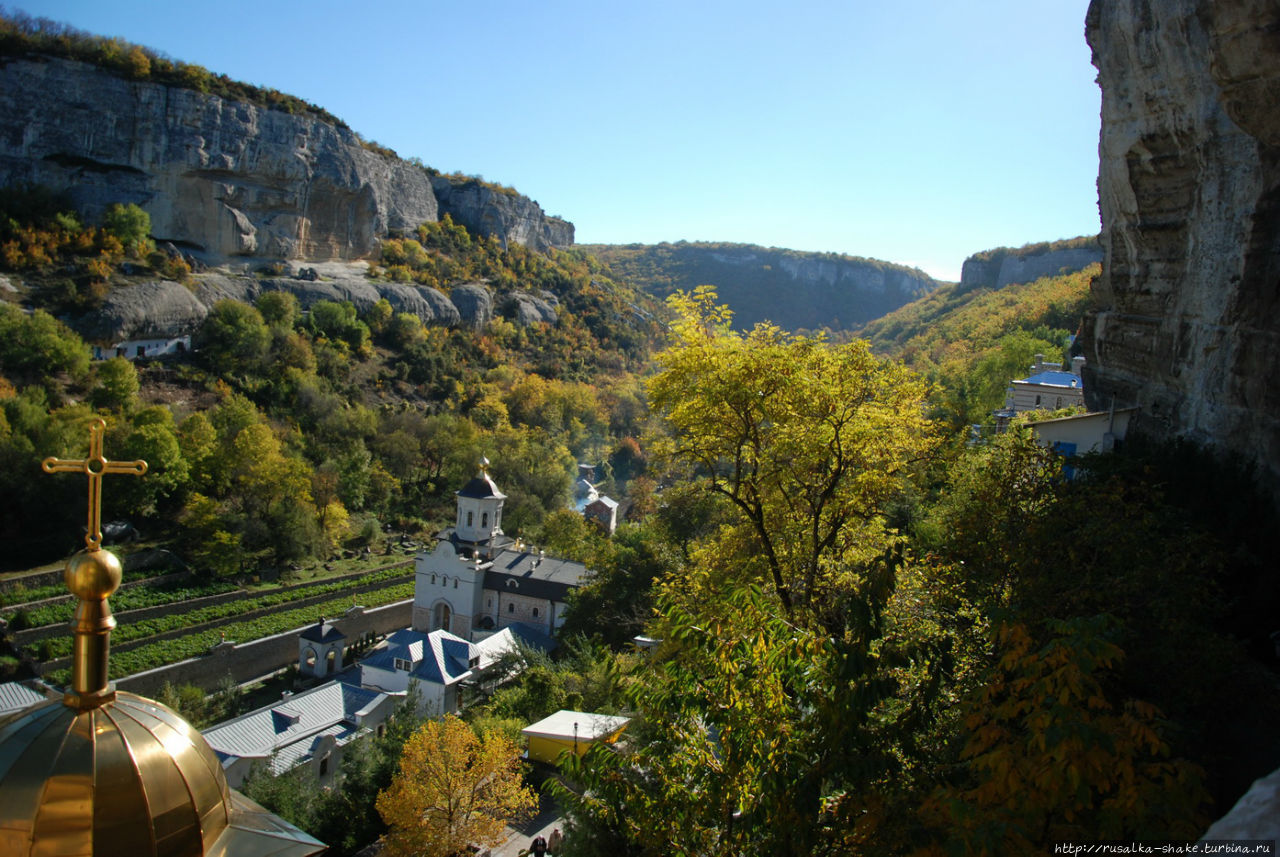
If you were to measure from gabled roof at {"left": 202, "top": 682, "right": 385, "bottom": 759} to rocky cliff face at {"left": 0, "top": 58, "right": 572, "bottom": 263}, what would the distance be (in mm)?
34113

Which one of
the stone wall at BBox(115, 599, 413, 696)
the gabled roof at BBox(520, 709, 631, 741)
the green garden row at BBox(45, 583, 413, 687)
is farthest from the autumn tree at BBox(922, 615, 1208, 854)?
the green garden row at BBox(45, 583, 413, 687)

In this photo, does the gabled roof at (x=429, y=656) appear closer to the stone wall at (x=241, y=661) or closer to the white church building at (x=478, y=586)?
the white church building at (x=478, y=586)

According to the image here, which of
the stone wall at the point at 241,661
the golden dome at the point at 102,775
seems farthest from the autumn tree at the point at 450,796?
the stone wall at the point at 241,661

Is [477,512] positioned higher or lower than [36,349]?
lower

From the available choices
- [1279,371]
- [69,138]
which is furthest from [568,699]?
[69,138]

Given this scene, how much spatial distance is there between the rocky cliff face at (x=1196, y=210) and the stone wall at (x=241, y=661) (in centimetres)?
2348

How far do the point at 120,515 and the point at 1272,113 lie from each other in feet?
110

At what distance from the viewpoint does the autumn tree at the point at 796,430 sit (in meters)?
9.07

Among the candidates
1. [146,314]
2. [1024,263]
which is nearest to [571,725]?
[146,314]

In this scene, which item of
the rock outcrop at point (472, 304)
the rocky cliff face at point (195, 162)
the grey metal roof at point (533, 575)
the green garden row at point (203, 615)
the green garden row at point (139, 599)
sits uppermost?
the rocky cliff face at point (195, 162)

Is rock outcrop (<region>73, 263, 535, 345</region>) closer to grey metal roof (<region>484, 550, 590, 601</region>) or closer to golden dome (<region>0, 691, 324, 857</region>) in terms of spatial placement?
grey metal roof (<region>484, 550, 590, 601</region>)

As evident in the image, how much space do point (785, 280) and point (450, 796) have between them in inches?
4700

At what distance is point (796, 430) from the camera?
358 inches

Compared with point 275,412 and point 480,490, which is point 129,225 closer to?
point 275,412
